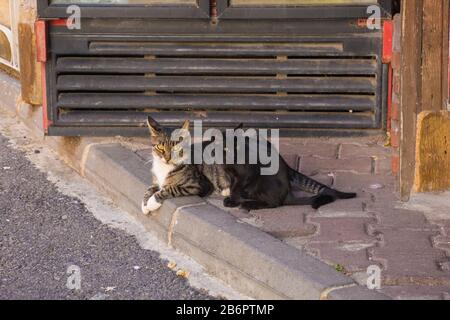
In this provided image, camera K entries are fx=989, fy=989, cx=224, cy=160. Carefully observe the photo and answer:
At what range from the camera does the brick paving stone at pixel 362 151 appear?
261 inches

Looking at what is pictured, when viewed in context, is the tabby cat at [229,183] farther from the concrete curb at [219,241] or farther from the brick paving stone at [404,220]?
the brick paving stone at [404,220]

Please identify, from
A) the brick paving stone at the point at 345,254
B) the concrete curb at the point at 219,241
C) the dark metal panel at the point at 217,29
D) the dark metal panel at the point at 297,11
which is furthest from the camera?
the dark metal panel at the point at 217,29

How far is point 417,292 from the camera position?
4594mm

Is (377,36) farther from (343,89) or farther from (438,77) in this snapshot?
(438,77)

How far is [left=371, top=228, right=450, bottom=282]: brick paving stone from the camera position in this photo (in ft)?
15.6

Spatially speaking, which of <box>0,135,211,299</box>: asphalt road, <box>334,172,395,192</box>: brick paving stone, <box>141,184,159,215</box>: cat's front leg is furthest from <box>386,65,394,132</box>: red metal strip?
<box>0,135,211,299</box>: asphalt road

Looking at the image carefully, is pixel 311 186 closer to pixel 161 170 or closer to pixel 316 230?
pixel 316 230

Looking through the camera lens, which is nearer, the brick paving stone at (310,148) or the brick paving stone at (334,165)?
the brick paving stone at (334,165)

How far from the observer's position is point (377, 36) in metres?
6.69

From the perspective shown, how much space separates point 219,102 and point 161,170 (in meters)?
1.02

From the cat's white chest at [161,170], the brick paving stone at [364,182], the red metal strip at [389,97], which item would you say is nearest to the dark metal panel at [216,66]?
the red metal strip at [389,97]

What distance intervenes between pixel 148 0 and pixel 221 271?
2321 mm

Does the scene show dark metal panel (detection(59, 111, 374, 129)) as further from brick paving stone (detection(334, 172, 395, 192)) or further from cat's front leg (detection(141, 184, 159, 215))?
cat's front leg (detection(141, 184, 159, 215))

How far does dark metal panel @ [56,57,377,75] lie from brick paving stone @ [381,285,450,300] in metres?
2.42
